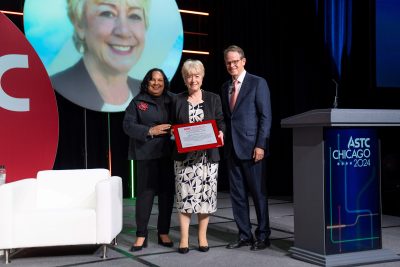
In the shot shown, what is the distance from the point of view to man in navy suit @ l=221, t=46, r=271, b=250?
3.38 meters

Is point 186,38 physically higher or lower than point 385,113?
higher

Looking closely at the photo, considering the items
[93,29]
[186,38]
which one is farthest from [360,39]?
[93,29]

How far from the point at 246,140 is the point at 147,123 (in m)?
0.69

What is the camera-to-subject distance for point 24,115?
4.21 m

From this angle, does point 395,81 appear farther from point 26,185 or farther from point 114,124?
point 26,185

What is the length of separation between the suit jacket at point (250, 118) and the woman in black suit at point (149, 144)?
1.53 feet

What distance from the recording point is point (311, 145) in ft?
9.86

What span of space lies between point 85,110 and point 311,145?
11.4 ft

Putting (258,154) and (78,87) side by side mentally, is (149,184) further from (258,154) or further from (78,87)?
(78,87)

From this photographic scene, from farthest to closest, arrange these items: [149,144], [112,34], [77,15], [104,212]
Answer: [112,34] → [77,15] → [149,144] → [104,212]

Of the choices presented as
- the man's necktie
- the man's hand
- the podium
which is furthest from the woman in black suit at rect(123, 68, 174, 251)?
the podium

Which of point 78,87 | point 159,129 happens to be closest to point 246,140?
point 159,129

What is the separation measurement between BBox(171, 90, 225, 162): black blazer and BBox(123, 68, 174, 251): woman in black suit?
124 mm

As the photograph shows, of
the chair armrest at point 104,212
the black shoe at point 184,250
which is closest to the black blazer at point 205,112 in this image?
the chair armrest at point 104,212
